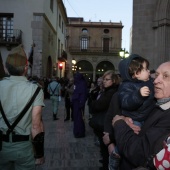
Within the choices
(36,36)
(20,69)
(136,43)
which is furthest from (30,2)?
(20,69)

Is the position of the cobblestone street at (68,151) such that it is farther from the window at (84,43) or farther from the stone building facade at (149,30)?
the window at (84,43)

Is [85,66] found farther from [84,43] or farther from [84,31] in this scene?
[84,31]

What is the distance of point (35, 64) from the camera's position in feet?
73.7

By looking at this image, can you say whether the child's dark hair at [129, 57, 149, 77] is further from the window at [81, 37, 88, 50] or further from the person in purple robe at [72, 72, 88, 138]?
the window at [81, 37, 88, 50]

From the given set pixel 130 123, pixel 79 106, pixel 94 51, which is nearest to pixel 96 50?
pixel 94 51

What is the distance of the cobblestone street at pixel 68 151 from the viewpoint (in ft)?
18.1

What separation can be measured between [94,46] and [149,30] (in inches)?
1842

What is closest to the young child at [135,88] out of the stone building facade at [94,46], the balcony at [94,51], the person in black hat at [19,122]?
the person in black hat at [19,122]

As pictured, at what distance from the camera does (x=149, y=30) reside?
12047 mm

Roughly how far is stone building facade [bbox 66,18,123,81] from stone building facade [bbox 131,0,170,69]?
44087 millimetres

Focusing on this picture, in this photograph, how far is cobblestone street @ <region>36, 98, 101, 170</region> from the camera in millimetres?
5512

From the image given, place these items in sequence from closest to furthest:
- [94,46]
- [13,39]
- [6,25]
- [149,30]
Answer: [149,30], [13,39], [6,25], [94,46]

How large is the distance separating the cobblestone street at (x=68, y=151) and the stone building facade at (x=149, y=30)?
4.37 meters

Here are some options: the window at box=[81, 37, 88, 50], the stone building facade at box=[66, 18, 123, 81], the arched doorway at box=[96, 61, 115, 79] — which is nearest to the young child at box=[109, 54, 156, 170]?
the stone building facade at box=[66, 18, 123, 81]
